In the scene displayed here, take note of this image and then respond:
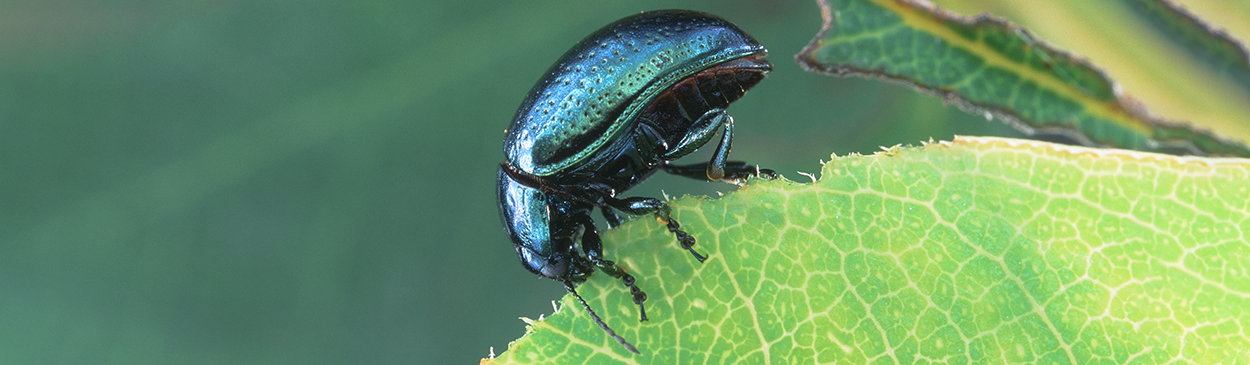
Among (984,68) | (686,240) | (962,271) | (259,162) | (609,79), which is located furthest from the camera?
(259,162)

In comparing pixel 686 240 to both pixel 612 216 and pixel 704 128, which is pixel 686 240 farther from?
pixel 612 216

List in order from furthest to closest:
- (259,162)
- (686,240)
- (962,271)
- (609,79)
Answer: (259,162) → (609,79) → (686,240) → (962,271)

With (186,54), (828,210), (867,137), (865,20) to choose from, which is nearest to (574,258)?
(828,210)

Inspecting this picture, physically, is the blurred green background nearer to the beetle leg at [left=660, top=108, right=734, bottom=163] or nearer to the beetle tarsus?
the beetle leg at [left=660, top=108, right=734, bottom=163]

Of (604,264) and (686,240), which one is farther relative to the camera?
(604,264)

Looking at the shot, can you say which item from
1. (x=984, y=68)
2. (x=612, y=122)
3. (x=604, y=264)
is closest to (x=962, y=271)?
(x=604, y=264)

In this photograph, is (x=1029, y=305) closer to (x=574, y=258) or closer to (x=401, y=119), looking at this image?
(x=574, y=258)

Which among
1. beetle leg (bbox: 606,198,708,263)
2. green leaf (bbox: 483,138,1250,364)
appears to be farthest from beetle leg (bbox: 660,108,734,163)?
green leaf (bbox: 483,138,1250,364)

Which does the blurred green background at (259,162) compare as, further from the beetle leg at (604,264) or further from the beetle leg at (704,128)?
the beetle leg at (604,264)
